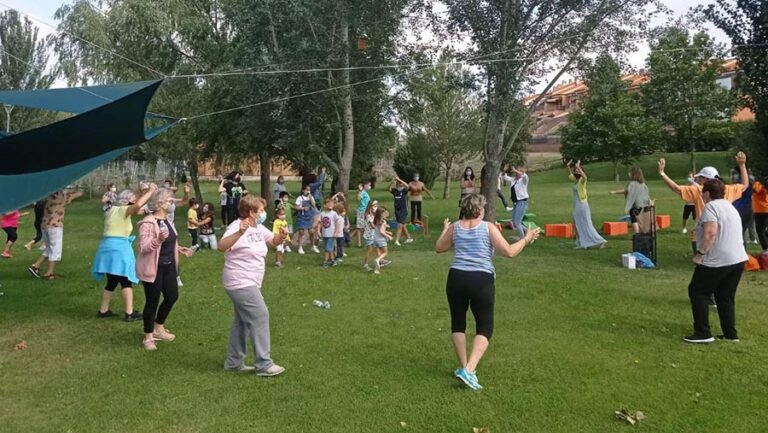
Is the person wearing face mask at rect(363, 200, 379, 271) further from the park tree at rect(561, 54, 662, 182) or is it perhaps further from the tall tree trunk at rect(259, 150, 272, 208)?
the park tree at rect(561, 54, 662, 182)

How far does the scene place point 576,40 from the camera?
1396 centimetres

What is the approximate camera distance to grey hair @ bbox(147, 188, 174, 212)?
616 centimetres

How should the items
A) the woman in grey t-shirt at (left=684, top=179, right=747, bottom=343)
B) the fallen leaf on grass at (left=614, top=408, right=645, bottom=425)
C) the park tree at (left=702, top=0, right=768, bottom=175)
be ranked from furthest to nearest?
the park tree at (left=702, top=0, right=768, bottom=175)
the woman in grey t-shirt at (left=684, top=179, right=747, bottom=343)
the fallen leaf on grass at (left=614, top=408, right=645, bottom=425)

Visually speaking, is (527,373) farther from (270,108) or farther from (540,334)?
(270,108)

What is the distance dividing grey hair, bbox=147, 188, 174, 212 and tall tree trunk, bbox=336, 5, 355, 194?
893 cm

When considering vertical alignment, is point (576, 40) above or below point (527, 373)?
above

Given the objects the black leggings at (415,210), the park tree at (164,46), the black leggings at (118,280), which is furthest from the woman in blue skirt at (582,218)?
the park tree at (164,46)

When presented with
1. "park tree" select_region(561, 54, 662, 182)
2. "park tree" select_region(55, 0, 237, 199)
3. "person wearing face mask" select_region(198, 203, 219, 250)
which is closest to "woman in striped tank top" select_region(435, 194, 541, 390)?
"person wearing face mask" select_region(198, 203, 219, 250)

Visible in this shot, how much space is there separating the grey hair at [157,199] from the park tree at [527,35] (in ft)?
28.4

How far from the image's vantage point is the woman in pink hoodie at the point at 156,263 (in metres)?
6.04

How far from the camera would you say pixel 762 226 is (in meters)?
10.5

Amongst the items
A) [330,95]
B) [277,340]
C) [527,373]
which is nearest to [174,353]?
[277,340]

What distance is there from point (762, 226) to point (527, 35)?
20.3 feet

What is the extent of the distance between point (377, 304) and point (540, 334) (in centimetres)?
231
